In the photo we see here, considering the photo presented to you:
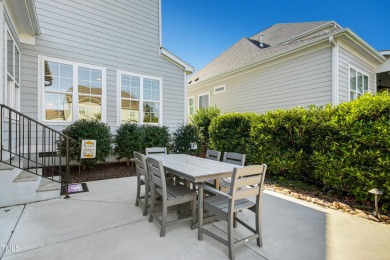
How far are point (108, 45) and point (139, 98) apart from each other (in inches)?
82.2

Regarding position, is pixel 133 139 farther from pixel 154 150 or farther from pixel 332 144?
pixel 332 144

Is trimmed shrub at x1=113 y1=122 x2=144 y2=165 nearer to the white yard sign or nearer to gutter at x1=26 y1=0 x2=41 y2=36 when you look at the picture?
the white yard sign

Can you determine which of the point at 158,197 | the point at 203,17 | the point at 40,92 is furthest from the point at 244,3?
the point at 158,197

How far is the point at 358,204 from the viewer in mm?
3654

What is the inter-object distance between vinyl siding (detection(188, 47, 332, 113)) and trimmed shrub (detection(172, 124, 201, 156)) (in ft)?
10.4

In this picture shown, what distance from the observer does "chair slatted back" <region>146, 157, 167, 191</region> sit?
2.62 m

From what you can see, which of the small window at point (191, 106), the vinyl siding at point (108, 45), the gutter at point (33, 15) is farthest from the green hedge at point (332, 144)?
the small window at point (191, 106)

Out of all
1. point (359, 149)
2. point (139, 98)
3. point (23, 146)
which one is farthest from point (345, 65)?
point (23, 146)

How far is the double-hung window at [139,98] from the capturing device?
7.19 m

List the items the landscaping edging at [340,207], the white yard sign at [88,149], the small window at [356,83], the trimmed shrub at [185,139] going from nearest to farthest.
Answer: the landscaping edging at [340,207] → the white yard sign at [88,149] → the small window at [356,83] → the trimmed shrub at [185,139]

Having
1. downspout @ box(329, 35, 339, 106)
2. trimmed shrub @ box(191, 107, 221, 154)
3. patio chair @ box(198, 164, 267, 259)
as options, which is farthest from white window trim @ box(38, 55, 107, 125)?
downspout @ box(329, 35, 339, 106)

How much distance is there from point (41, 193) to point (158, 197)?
2199 millimetres

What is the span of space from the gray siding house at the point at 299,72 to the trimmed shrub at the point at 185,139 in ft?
10.4

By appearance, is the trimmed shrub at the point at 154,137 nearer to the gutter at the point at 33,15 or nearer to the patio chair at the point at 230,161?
the patio chair at the point at 230,161
